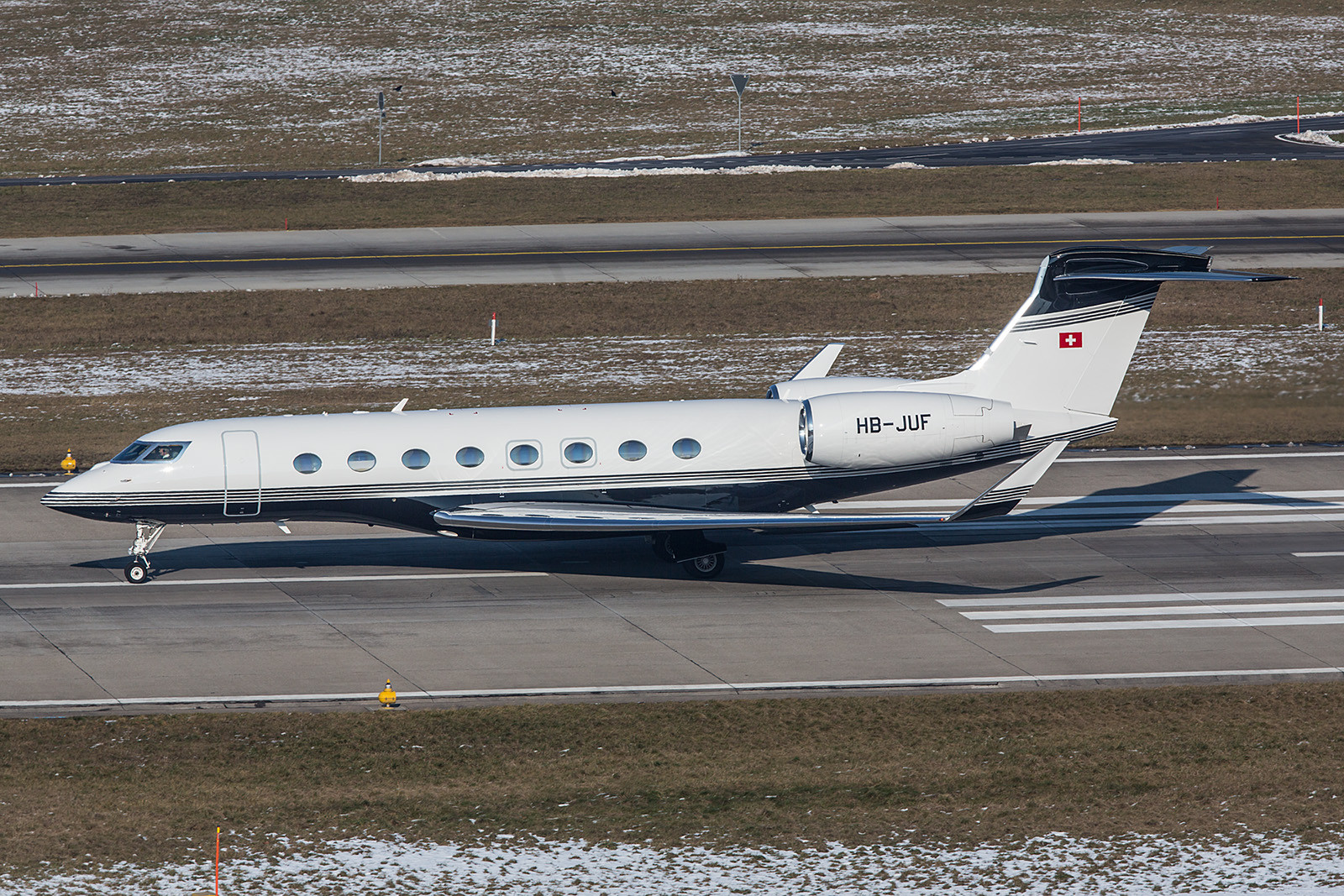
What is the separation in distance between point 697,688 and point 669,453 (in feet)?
18.7

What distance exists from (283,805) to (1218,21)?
308 ft

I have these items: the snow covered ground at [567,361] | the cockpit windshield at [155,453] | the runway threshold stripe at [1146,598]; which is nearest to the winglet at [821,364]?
the runway threshold stripe at [1146,598]

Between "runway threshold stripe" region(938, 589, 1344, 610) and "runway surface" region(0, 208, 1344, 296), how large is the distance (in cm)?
2388

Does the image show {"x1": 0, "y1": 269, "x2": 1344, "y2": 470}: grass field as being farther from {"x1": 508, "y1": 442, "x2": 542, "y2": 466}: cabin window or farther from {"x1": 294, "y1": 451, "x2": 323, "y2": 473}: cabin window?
{"x1": 508, "y1": 442, "x2": 542, "y2": 466}: cabin window

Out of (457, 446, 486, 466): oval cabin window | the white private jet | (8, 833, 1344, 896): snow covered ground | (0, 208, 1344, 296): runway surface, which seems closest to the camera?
(8, 833, 1344, 896): snow covered ground

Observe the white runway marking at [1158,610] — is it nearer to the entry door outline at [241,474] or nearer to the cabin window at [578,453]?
the cabin window at [578,453]

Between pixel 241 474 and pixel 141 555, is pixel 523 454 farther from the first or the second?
pixel 141 555

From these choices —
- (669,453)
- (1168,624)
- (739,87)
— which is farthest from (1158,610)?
(739,87)

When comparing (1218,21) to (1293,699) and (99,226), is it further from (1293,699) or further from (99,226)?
(1293,699)

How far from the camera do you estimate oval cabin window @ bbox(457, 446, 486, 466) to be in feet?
87.0

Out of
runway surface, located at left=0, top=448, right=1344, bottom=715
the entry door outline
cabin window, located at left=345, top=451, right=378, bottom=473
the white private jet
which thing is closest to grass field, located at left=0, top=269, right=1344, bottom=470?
runway surface, located at left=0, top=448, right=1344, bottom=715

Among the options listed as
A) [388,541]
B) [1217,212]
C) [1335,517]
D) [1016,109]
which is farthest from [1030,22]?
[388,541]

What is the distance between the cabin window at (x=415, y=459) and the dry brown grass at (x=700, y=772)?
627cm

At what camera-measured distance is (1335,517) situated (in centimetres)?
3095
